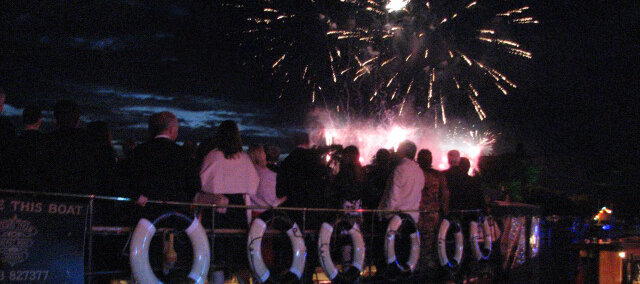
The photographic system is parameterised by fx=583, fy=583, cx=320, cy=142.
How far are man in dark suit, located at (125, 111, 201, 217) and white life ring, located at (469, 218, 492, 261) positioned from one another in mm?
→ 5440

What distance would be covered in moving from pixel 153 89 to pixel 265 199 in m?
15.2

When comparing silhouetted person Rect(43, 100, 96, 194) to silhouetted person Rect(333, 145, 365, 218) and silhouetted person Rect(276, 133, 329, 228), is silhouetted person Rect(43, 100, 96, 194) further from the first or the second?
silhouetted person Rect(333, 145, 365, 218)

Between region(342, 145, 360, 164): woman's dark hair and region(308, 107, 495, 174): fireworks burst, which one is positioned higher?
region(308, 107, 495, 174): fireworks burst

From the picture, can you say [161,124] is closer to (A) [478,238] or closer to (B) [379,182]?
(B) [379,182]

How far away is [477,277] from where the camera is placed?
9.76 meters

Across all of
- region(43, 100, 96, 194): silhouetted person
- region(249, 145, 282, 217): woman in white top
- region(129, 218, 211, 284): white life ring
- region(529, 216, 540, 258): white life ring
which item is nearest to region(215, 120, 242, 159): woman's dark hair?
region(249, 145, 282, 217): woman in white top

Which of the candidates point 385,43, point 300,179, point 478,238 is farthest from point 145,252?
point 385,43

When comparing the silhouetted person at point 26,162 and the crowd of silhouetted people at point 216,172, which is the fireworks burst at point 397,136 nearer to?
the crowd of silhouetted people at point 216,172

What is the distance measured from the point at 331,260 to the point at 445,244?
274 centimetres

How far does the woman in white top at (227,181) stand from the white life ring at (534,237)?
264 inches

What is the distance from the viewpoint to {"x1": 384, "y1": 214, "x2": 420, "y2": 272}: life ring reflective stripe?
7.76m

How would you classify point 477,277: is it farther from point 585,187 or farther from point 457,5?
point 585,187

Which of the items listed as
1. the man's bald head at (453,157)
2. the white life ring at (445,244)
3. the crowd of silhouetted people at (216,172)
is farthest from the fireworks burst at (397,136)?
the crowd of silhouetted people at (216,172)

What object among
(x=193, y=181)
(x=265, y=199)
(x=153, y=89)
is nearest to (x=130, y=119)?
(x=153, y=89)
